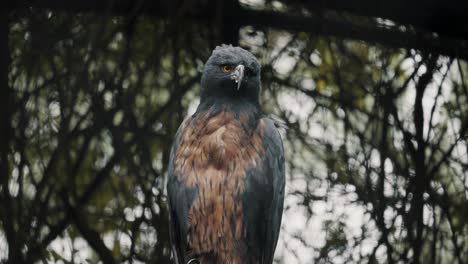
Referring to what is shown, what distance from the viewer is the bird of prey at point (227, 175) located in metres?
3.41

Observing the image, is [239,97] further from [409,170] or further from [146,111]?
[409,170]

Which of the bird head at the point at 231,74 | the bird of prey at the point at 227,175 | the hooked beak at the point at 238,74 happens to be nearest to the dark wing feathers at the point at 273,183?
the bird of prey at the point at 227,175

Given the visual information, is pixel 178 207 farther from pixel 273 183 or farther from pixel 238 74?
pixel 238 74

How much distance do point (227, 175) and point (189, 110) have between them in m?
1.52

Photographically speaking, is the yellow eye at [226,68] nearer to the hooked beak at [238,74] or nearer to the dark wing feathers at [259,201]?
the hooked beak at [238,74]

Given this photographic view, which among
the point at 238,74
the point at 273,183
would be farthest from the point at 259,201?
the point at 238,74

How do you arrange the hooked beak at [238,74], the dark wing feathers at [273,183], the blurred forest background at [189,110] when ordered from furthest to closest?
the blurred forest background at [189,110] → the dark wing feathers at [273,183] → the hooked beak at [238,74]

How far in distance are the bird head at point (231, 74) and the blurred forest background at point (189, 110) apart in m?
1.25

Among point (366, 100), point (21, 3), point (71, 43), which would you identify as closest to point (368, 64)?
point (366, 100)

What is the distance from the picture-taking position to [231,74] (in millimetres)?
3490

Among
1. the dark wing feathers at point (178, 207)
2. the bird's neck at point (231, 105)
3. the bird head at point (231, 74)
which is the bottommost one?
the dark wing feathers at point (178, 207)

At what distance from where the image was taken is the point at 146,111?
4.90 metres

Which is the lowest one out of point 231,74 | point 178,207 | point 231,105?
point 178,207

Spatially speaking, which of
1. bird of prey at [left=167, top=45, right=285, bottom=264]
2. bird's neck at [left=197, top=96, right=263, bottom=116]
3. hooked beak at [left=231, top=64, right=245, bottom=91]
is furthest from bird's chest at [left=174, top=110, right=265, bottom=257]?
hooked beak at [left=231, top=64, right=245, bottom=91]
